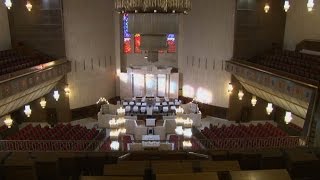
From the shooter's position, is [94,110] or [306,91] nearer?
[306,91]

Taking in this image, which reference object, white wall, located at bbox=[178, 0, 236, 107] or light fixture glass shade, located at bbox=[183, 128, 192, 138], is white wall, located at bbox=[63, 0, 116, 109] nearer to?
white wall, located at bbox=[178, 0, 236, 107]

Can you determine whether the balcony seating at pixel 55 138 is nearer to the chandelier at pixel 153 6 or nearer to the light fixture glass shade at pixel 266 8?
the chandelier at pixel 153 6

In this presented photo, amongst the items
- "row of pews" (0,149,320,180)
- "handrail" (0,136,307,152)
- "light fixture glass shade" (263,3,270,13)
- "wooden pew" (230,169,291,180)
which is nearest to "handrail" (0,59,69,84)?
"handrail" (0,136,307,152)

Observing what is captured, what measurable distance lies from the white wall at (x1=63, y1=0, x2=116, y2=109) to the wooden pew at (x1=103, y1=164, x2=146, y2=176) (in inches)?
505

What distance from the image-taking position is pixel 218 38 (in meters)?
18.6

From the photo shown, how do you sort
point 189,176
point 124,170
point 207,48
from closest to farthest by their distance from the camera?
point 189,176, point 124,170, point 207,48

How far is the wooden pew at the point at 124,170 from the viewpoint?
19.8 feet

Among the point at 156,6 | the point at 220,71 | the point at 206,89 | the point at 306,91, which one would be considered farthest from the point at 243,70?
the point at 156,6

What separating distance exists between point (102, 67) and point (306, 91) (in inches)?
507

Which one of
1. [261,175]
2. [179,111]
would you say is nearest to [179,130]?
[179,111]

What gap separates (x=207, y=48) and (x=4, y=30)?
1180 centimetres

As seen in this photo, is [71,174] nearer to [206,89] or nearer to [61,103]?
[61,103]

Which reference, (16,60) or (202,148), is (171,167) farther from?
(16,60)

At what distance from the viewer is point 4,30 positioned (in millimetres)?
16469
